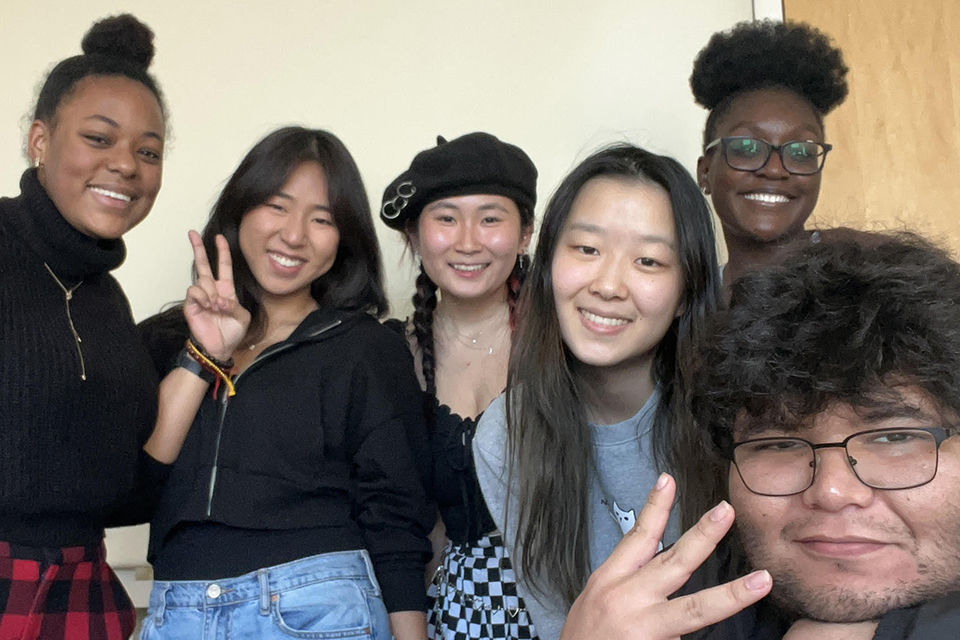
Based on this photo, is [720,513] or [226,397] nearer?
[720,513]

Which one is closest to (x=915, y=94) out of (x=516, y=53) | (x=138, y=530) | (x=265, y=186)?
(x=516, y=53)

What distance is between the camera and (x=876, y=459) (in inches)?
38.3

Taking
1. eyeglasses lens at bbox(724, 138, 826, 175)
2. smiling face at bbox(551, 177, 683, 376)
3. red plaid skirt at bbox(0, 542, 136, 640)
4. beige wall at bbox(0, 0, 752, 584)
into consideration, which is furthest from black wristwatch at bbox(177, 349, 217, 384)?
eyeglasses lens at bbox(724, 138, 826, 175)

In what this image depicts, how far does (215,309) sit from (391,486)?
1.67 ft

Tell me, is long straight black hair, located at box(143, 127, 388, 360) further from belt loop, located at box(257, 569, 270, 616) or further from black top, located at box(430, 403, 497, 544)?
belt loop, located at box(257, 569, 270, 616)

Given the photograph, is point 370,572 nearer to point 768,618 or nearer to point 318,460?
point 318,460

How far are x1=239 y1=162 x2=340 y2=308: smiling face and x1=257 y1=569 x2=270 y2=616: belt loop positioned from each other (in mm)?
600

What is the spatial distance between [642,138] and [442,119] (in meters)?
0.61

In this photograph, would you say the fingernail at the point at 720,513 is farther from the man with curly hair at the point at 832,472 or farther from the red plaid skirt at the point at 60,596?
the red plaid skirt at the point at 60,596

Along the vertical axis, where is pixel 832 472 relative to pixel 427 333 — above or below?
below

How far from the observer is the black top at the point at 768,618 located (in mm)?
859

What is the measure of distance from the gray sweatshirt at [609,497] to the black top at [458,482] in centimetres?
13

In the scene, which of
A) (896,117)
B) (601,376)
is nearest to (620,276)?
(601,376)

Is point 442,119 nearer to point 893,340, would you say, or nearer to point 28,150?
point 28,150
